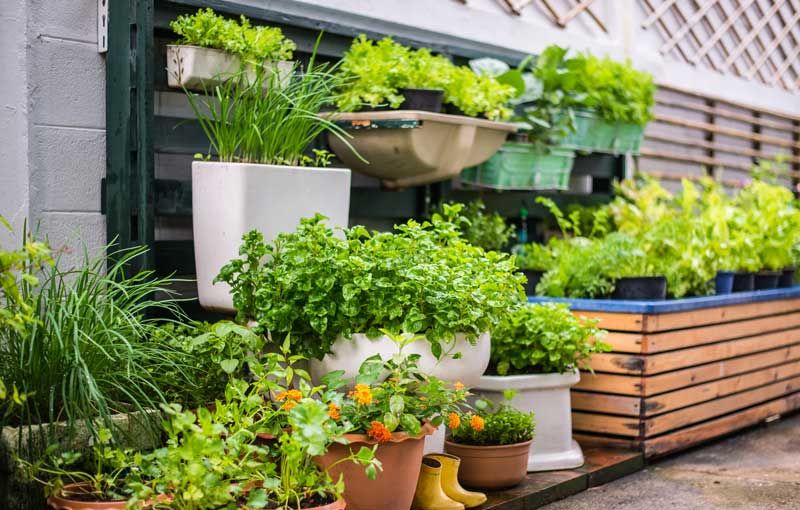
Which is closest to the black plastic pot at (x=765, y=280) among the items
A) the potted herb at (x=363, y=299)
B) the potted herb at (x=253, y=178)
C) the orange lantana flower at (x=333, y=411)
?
the potted herb at (x=363, y=299)

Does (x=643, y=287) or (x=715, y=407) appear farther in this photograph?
(x=715, y=407)

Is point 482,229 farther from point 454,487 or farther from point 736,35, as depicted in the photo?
point 736,35

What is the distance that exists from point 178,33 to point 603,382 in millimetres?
1998

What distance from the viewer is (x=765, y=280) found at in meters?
4.74

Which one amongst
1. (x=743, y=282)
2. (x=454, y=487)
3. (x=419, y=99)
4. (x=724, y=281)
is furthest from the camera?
(x=743, y=282)

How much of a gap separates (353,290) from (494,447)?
0.78 meters

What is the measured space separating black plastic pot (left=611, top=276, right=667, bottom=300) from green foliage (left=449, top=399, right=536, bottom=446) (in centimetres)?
90

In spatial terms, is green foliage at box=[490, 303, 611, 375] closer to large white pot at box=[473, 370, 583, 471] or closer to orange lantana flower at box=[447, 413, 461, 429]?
large white pot at box=[473, 370, 583, 471]

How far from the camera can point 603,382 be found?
384cm

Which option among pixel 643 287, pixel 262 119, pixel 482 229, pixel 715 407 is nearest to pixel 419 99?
pixel 262 119

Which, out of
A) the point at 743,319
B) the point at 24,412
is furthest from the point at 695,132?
the point at 24,412

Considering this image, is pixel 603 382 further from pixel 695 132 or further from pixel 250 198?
pixel 695 132

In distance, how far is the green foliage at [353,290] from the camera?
9.22 ft

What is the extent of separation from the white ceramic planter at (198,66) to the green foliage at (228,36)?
0.03 metres
